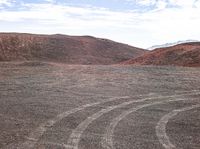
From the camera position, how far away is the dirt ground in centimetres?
1374

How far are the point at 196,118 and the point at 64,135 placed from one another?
6247 mm

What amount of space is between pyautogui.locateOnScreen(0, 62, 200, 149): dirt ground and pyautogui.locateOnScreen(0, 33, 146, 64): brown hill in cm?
3505

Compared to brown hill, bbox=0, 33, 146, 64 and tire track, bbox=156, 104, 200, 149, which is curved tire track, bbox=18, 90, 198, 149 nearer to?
tire track, bbox=156, 104, 200, 149

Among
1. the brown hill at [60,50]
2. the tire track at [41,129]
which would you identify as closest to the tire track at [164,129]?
the tire track at [41,129]

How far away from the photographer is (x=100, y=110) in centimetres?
1881

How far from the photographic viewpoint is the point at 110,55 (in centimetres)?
7881

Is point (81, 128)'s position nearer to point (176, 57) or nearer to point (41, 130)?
point (41, 130)

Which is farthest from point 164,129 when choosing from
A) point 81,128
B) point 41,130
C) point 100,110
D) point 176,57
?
point 176,57

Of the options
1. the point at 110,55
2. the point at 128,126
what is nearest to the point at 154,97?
the point at 128,126

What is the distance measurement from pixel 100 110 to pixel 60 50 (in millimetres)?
55075

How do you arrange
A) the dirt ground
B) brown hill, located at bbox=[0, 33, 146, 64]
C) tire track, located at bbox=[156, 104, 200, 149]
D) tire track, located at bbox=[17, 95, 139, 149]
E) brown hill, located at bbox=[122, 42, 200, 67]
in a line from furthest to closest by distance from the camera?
1. brown hill, located at bbox=[0, 33, 146, 64]
2. brown hill, located at bbox=[122, 42, 200, 67]
3. the dirt ground
4. tire track, located at bbox=[156, 104, 200, 149]
5. tire track, located at bbox=[17, 95, 139, 149]

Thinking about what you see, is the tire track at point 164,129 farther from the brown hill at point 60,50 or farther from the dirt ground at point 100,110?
the brown hill at point 60,50

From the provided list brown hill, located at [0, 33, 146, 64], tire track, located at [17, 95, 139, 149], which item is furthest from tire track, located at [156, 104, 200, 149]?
brown hill, located at [0, 33, 146, 64]

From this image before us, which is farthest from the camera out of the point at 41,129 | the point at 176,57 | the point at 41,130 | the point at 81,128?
the point at 176,57
